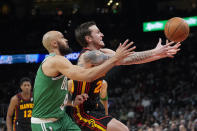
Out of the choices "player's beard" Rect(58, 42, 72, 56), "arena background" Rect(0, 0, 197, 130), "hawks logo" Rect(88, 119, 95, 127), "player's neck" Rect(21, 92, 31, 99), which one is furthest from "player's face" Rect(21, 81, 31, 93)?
"arena background" Rect(0, 0, 197, 130)

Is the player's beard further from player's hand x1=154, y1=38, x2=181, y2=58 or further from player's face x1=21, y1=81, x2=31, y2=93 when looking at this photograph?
player's face x1=21, y1=81, x2=31, y2=93

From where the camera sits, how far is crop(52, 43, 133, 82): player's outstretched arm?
3713 millimetres

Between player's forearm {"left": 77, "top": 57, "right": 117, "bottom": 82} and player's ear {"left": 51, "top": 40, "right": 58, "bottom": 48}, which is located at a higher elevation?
player's ear {"left": 51, "top": 40, "right": 58, "bottom": 48}

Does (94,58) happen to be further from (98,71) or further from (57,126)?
(57,126)

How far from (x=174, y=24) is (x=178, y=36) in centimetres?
19

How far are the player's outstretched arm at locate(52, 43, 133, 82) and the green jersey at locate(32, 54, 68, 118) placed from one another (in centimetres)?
22

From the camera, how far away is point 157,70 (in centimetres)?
1828

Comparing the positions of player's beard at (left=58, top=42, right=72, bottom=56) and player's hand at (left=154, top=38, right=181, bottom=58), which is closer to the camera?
player's beard at (left=58, top=42, right=72, bottom=56)

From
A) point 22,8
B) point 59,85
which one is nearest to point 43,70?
point 59,85

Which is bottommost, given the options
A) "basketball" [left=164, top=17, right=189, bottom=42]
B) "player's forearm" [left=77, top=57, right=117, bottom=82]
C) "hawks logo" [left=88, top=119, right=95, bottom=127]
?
"hawks logo" [left=88, top=119, right=95, bottom=127]

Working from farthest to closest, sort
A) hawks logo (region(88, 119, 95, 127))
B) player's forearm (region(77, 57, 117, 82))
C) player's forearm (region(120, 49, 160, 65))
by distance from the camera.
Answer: hawks logo (region(88, 119, 95, 127)), player's forearm (region(120, 49, 160, 65)), player's forearm (region(77, 57, 117, 82))

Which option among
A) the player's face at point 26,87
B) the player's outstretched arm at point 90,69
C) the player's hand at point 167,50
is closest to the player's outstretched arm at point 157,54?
the player's hand at point 167,50

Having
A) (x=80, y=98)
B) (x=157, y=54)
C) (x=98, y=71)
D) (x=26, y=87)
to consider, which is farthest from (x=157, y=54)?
(x=26, y=87)

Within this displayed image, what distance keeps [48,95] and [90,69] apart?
635 millimetres
